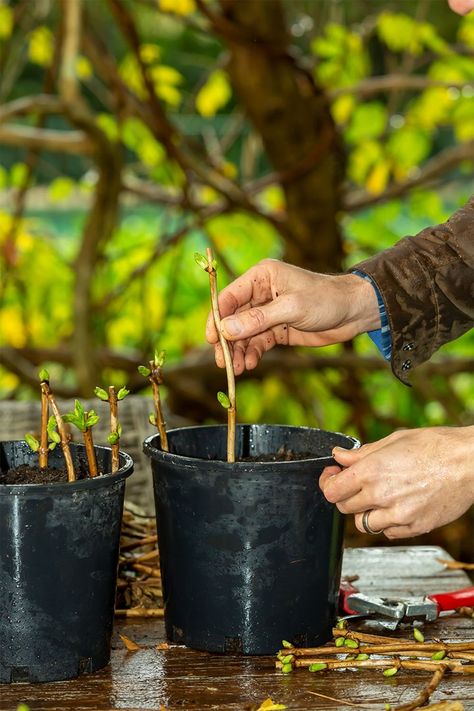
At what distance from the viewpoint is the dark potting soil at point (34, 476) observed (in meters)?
1.12

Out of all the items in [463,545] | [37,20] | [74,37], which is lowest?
[463,545]

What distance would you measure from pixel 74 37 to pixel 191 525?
1.99 metres

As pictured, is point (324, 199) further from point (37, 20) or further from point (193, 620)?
point (193, 620)

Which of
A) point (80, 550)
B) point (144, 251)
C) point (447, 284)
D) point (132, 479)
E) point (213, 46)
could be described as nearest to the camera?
point (80, 550)

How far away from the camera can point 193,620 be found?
1.17m

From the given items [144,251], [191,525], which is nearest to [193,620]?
[191,525]

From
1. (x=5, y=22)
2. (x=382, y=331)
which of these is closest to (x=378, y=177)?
(x=5, y=22)

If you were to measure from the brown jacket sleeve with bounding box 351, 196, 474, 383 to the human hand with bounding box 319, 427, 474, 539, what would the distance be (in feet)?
1.16

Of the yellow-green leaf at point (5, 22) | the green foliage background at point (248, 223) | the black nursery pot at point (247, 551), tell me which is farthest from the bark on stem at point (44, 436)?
the yellow-green leaf at point (5, 22)

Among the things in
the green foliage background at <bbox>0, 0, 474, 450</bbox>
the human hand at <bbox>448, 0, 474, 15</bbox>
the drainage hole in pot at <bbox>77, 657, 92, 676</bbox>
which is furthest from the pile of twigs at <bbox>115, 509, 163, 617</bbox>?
the green foliage background at <bbox>0, 0, 474, 450</bbox>

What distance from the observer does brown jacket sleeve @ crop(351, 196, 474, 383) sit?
4.77 feet

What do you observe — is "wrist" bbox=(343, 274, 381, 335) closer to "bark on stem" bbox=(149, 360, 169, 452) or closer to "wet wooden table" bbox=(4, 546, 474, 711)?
"bark on stem" bbox=(149, 360, 169, 452)

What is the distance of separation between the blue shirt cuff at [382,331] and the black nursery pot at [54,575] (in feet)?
1.71

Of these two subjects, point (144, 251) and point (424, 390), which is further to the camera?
→ point (144, 251)
